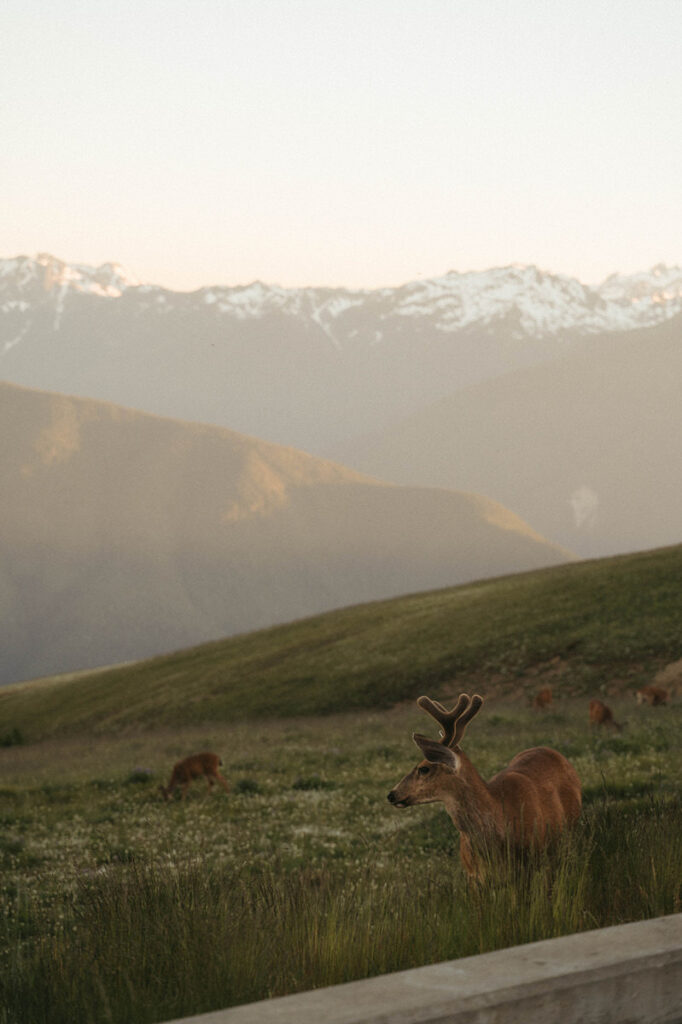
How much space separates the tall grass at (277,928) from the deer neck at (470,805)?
1.31ft

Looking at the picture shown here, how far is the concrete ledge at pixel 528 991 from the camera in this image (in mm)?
3947

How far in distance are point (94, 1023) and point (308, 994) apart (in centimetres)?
147

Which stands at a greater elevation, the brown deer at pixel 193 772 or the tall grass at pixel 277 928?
the tall grass at pixel 277 928

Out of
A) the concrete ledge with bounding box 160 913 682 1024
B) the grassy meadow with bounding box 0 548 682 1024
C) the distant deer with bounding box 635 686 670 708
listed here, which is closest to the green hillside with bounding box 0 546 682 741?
the grassy meadow with bounding box 0 548 682 1024

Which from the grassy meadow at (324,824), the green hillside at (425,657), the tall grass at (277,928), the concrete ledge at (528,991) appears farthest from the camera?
the green hillside at (425,657)

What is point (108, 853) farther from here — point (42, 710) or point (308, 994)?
point (42, 710)

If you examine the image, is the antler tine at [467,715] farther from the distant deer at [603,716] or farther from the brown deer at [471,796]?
the distant deer at [603,716]

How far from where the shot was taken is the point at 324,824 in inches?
638

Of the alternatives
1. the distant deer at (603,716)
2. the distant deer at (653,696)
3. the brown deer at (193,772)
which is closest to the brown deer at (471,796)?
the brown deer at (193,772)

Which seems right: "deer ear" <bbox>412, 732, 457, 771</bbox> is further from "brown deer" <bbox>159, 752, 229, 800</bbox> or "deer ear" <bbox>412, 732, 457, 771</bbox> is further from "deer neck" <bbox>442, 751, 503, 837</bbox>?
"brown deer" <bbox>159, 752, 229, 800</bbox>

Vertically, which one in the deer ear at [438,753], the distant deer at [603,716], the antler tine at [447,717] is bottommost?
the distant deer at [603,716]

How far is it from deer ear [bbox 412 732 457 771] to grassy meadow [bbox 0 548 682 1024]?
2.74 feet

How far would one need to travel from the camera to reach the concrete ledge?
13.0ft

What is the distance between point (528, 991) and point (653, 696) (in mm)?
27840
